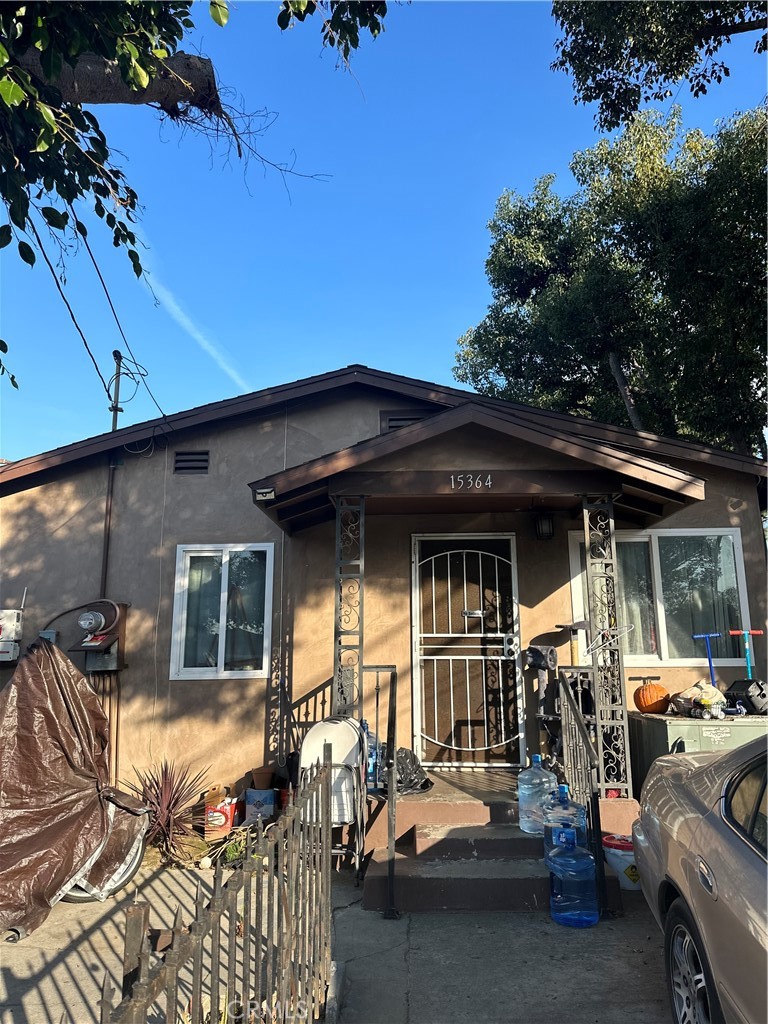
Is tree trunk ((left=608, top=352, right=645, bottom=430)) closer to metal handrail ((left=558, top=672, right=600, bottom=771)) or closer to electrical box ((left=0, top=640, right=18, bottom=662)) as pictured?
metal handrail ((left=558, top=672, right=600, bottom=771))

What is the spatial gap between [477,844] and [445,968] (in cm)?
133

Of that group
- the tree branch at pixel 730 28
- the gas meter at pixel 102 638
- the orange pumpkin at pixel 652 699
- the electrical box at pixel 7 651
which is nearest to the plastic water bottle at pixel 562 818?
the orange pumpkin at pixel 652 699

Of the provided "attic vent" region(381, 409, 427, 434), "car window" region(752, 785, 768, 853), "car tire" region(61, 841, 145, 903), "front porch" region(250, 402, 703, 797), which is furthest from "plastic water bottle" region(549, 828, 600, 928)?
"attic vent" region(381, 409, 427, 434)

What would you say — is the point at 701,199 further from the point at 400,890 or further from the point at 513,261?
the point at 400,890

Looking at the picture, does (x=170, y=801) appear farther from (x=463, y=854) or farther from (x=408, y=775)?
(x=463, y=854)

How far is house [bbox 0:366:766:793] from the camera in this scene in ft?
23.9

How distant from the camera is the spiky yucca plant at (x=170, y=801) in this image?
655cm

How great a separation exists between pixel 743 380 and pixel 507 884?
1101cm

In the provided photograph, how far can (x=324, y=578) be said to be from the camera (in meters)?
7.64

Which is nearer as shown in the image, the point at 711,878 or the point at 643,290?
the point at 711,878

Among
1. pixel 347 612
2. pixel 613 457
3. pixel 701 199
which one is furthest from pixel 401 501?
pixel 701 199

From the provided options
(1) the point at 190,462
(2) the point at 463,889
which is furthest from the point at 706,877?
(1) the point at 190,462

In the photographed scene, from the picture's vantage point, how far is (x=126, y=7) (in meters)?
3.63

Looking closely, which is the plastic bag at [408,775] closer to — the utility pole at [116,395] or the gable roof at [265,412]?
the gable roof at [265,412]
